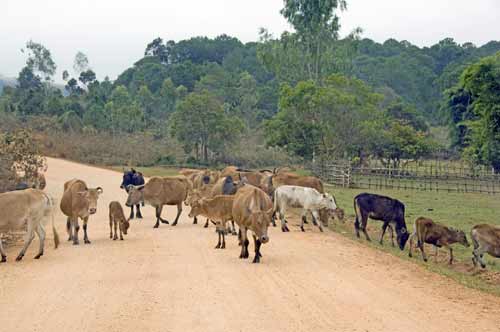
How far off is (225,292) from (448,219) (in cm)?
1657

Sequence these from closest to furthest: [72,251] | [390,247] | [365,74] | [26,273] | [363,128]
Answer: [26,273], [72,251], [390,247], [363,128], [365,74]

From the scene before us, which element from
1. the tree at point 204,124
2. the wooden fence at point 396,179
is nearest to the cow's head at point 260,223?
the wooden fence at point 396,179

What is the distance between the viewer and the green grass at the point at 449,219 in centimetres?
1369

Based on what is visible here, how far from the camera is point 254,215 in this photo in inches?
488

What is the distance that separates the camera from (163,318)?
8.59 m

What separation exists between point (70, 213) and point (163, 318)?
765 centimetres

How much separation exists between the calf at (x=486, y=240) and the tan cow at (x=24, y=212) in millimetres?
9841

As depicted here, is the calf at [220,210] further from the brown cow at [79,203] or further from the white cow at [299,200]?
the white cow at [299,200]

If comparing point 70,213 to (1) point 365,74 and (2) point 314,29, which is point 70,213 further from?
(1) point 365,74

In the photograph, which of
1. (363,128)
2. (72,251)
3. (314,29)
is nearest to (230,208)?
(72,251)

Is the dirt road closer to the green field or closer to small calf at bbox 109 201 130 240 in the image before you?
small calf at bbox 109 201 130 240

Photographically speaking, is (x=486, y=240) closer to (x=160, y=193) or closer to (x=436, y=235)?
(x=436, y=235)

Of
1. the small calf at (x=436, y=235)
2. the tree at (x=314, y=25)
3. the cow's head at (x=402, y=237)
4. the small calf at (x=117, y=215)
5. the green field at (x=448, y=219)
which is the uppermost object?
the tree at (x=314, y=25)

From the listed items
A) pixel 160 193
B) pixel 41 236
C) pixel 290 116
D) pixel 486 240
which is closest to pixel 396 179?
pixel 290 116
